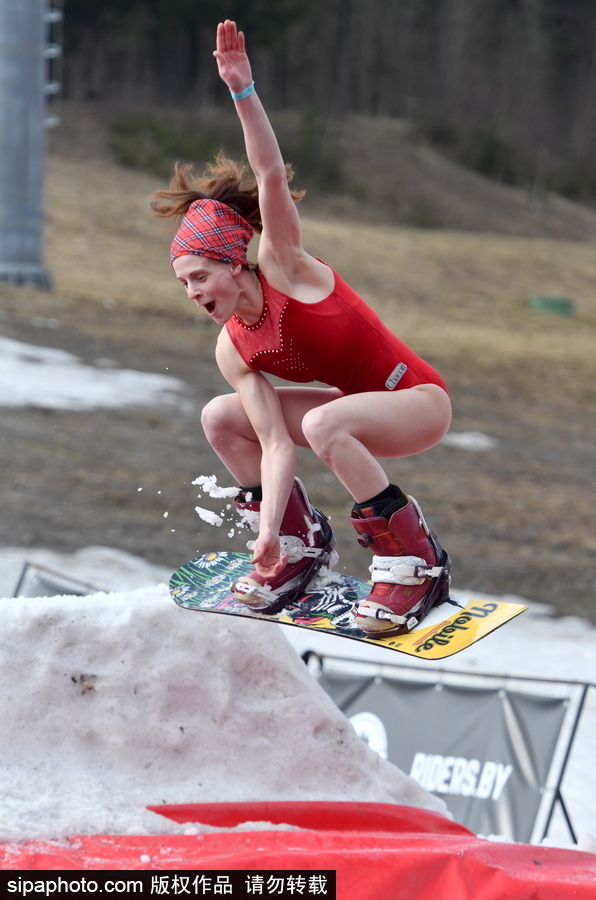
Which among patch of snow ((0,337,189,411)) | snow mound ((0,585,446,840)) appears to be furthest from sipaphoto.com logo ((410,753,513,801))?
patch of snow ((0,337,189,411))

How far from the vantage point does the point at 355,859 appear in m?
3.22

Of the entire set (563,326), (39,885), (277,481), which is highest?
(277,481)

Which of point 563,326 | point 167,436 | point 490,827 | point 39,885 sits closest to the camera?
point 39,885

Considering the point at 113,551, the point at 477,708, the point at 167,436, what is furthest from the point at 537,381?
the point at 477,708

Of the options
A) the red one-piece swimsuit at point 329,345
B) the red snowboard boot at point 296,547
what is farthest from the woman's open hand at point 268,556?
the red one-piece swimsuit at point 329,345

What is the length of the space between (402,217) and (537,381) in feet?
48.7

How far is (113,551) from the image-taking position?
918 centimetres

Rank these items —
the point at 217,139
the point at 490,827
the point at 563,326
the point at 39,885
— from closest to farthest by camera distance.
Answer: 1. the point at 39,885
2. the point at 490,827
3. the point at 563,326
4. the point at 217,139

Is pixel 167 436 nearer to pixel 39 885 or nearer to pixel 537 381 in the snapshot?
pixel 537 381

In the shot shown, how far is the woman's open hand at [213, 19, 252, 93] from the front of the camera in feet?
9.66

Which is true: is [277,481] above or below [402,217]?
above

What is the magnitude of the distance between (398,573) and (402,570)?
0.02 m

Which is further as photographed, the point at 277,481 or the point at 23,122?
the point at 23,122

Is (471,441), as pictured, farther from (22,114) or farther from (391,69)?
(391,69)
